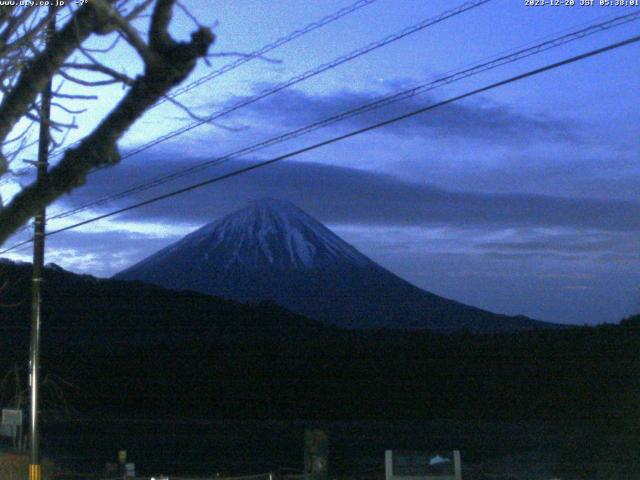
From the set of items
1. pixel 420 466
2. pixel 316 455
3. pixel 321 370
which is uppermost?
pixel 321 370

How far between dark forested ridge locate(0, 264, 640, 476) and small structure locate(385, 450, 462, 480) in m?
28.3

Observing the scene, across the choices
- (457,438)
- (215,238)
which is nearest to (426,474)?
(457,438)

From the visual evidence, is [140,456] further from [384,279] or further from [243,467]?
[384,279]

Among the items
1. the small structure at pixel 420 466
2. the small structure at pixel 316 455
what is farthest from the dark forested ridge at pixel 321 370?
the small structure at pixel 316 455

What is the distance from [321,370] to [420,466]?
44996 mm

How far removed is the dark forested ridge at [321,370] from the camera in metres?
53.3

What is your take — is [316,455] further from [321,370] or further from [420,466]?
[321,370]

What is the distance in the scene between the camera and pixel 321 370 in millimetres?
62406

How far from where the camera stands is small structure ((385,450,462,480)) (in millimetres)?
17219

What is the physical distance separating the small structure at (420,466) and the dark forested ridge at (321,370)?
28321 millimetres

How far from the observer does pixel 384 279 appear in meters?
128

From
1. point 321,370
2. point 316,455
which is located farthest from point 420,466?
point 321,370

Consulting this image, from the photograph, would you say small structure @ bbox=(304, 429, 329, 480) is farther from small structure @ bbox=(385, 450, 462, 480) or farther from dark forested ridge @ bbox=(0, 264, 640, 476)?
dark forested ridge @ bbox=(0, 264, 640, 476)

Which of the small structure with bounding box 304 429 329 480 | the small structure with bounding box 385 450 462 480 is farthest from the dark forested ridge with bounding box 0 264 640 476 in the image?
the small structure with bounding box 304 429 329 480
